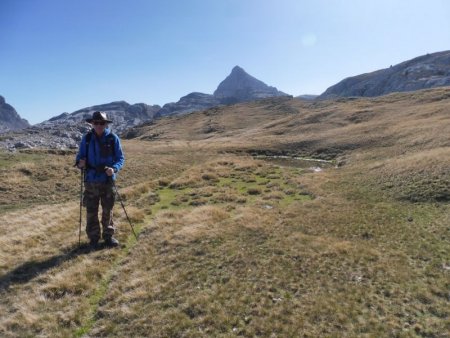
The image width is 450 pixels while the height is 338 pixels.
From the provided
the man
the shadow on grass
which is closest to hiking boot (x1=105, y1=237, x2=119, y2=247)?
the shadow on grass

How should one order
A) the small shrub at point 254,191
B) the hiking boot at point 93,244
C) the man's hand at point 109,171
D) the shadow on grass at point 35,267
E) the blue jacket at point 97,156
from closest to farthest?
the shadow on grass at point 35,267, the man's hand at point 109,171, the blue jacket at point 97,156, the hiking boot at point 93,244, the small shrub at point 254,191

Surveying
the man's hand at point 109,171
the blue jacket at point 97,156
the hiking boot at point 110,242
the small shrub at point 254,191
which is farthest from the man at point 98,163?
the small shrub at point 254,191

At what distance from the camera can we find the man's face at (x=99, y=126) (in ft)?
43.0

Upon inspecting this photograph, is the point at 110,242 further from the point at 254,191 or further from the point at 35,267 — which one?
the point at 254,191

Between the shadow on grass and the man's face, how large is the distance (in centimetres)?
483

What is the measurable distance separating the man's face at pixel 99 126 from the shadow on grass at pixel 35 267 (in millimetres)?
4833

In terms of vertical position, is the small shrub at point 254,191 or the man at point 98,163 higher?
the man at point 98,163

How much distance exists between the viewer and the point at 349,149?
50.9 meters

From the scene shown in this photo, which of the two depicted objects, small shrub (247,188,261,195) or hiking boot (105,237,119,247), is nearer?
hiking boot (105,237,119,247)

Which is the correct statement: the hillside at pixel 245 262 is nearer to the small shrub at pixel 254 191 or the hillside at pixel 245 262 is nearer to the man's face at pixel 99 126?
the small shrub at pixel 254 191

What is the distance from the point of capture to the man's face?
13120mm

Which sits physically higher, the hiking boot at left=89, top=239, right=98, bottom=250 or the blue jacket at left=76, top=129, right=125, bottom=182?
the blue jacket at left=76, top=129, right=125, bottom=182

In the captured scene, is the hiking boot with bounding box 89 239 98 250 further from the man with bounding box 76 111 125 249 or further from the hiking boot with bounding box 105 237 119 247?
the man with bounding box 76 111 125 249

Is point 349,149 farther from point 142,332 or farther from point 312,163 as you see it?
point 142,332
